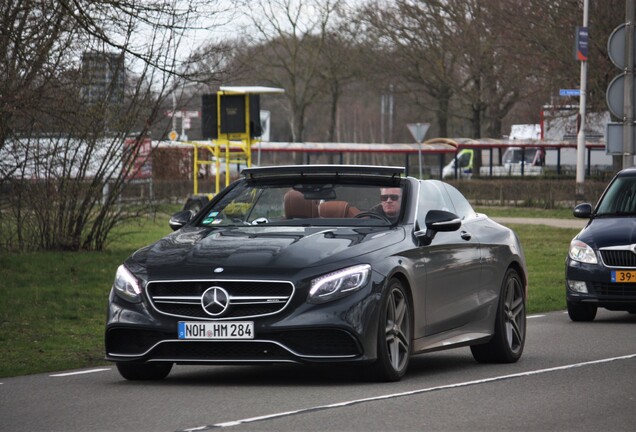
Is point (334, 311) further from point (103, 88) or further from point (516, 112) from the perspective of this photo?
point (516, 112)

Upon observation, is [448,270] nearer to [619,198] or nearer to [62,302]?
[619,198]

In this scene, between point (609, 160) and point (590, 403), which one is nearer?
point (590, 403)

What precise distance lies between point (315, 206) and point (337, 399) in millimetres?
2183

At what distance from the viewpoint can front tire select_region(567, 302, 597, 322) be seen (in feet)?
55.3

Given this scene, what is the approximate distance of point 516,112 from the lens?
2761 inches

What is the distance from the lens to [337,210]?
11.0 m

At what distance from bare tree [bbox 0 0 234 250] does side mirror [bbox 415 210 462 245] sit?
17.8ft

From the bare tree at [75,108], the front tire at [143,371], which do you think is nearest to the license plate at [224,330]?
the front tire at [143,371]

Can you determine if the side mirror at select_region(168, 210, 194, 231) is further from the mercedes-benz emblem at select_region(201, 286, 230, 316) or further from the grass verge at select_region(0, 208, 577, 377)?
the mercedes-benz emblem at select_region(201, 286, 230, 316)

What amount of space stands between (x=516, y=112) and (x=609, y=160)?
32.5 ft

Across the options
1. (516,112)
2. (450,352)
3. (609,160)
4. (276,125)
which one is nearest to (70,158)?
(450,352)

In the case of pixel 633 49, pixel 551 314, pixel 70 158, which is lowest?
pixel 551 314

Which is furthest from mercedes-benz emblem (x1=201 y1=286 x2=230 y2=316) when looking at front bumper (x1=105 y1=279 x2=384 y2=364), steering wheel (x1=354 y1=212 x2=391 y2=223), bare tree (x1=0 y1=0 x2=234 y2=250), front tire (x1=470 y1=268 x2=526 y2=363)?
bare tree (x1=0 y1=0 x2=234 y2=250)

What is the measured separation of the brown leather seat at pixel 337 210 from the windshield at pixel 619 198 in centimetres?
696
